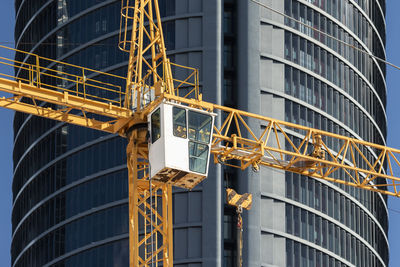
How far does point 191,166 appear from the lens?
89.6 metres

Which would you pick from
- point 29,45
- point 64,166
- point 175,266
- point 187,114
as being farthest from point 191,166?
point 29,45

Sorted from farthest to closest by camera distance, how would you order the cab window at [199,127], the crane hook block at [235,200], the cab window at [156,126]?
1. the crane hook block at [235,200]
2. the cab window at [199,127]
3. the cab window at [156,126]

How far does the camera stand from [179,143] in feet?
295

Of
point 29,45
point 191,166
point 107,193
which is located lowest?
point 191,166

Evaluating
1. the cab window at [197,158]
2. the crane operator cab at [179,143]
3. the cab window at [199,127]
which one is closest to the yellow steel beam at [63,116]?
the crane operator cab at [179,143]

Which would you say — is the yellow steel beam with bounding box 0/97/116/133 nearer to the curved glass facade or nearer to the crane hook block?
the crane hook block

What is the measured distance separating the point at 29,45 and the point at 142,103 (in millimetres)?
69377

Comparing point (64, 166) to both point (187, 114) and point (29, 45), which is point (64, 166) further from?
point (187, 114)

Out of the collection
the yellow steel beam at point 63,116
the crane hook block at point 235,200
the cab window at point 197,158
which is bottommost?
the cab window at point 197,158

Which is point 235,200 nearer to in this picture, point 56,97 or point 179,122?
point 179,122

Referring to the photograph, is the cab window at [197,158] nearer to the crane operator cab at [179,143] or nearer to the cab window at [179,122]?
the crane operator cab at [179,143]

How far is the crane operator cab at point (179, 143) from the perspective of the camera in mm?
89188

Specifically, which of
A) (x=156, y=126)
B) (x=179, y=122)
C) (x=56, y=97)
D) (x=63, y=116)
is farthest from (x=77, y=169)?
(x=179, y=122)

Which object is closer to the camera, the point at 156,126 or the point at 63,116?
the point at 156,126
